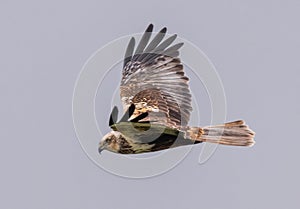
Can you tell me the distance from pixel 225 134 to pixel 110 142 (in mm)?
1790

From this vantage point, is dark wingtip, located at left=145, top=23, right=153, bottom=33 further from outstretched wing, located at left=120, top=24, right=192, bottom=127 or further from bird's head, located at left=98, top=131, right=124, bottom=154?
bird's head, located at left=98, top=131, right=124, bottom=154

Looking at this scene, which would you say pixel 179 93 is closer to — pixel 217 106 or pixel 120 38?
pixel 217 106

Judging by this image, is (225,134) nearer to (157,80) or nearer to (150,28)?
(157,80)

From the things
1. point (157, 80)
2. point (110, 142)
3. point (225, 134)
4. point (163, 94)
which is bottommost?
point (110, 142)

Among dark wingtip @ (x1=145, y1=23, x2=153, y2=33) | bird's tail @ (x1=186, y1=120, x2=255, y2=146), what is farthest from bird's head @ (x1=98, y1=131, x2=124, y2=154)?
dark wingtip @ (x1=145, y1=23, x2=153, y2=33)

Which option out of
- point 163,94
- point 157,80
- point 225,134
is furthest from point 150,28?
point 225,134

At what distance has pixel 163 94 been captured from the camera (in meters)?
13.5

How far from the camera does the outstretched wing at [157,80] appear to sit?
13.3 m

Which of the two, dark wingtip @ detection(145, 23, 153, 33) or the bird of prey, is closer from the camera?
the bird of prey

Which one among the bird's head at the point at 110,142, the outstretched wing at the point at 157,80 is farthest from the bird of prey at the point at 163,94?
the bird's head at the point at 110,142

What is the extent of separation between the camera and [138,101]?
1327 centimetres

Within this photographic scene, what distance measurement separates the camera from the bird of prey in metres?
13.0

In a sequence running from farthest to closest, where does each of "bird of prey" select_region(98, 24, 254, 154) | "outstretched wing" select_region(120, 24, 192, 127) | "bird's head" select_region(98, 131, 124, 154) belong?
"outstretched wing" select_region(120, 24, 192, 127), "bird of prey" select_region(98, 24, 254, 154), "bird's head" select_region(98, 131, 124, 154)

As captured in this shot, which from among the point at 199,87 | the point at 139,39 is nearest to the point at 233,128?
the point at 199,87
